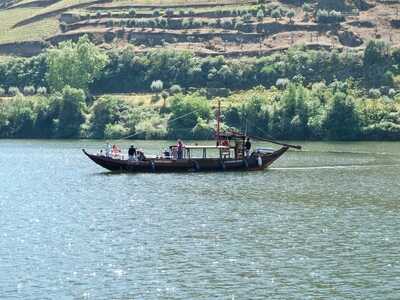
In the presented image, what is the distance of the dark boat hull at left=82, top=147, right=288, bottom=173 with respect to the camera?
401ft

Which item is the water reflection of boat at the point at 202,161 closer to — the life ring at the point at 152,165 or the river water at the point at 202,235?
the life ring at the point at 152,165

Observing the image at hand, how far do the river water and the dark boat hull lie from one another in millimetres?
2247

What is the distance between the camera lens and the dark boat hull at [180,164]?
12225 cm

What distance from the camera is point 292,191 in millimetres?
101938

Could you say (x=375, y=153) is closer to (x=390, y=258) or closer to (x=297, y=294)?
(x=390, y=258)

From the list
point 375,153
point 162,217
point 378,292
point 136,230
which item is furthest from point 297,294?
point 375,153

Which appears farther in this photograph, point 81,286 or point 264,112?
point 264,112

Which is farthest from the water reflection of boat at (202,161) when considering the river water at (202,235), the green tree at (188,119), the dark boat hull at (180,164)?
the green tree at (188,119)

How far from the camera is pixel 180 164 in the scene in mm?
122875

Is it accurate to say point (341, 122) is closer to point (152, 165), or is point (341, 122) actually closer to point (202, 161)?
point (202, 161)

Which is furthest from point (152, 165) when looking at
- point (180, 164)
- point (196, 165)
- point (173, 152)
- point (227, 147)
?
point (227, 147)

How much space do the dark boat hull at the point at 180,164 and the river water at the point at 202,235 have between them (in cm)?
225

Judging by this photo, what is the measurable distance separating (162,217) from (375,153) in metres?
70.1

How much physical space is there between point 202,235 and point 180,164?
48273 millimetres
